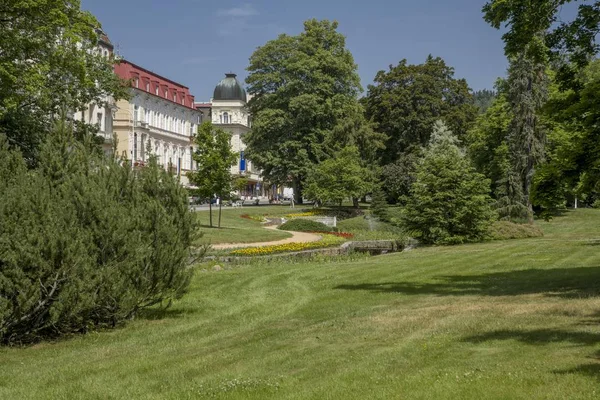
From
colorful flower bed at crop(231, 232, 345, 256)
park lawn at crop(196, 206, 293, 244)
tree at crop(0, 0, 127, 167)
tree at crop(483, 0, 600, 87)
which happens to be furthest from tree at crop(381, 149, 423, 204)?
tree at crop(483, 0, 600, 87)

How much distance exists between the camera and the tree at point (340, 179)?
53.0 meters

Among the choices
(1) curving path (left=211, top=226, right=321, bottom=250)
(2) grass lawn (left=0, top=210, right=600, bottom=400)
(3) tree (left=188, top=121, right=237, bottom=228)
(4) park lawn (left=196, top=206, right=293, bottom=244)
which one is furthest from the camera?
(3) tree (left=188, top=121, right=237, bottom=228)

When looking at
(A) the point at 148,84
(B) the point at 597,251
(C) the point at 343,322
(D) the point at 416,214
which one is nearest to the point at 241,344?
(C) the point at 343,322

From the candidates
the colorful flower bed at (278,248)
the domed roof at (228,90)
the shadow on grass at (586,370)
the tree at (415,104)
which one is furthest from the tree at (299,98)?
the shadow on grass at (586,370)

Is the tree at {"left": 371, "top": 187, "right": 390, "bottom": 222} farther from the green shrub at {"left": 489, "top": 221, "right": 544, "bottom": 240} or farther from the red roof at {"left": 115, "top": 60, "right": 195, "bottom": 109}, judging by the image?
the red roof at {"left": 115, "top": 60, "right": 195, "bottom": 109}

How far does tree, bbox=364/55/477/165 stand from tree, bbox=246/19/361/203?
3369 millimetres

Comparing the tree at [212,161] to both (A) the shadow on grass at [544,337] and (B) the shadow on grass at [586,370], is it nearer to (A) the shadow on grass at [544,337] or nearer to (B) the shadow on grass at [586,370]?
(A) the shadow on grass at [544,337]

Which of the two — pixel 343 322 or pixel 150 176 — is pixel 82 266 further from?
pixel 343 322

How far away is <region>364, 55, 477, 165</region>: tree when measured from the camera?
6406 centimetres

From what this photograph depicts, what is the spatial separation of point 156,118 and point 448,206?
55.2 meters

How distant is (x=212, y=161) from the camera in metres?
40.4

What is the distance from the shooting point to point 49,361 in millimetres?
10484

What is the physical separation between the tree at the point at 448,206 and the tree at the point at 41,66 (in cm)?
1637

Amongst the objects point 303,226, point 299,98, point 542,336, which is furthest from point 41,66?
point 299,98
